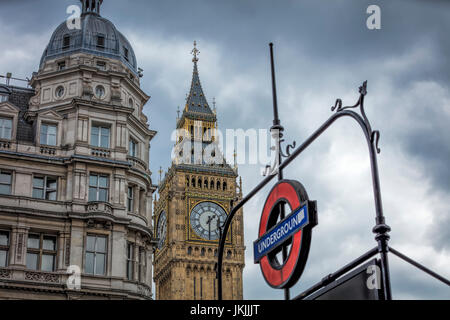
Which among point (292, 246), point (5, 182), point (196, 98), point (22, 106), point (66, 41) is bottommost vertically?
point (292, 246)

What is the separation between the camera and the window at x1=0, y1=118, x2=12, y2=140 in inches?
1538

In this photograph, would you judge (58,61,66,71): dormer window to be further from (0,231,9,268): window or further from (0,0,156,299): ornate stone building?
(0,231,9,268): window

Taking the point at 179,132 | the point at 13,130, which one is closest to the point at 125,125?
the point at 13,130

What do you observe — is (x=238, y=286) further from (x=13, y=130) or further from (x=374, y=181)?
(x=374, y=181)

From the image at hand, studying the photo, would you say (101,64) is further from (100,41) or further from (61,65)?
(61,65)

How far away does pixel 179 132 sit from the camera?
380 feet

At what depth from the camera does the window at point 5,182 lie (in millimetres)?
36938

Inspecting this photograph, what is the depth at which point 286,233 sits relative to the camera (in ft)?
39.8

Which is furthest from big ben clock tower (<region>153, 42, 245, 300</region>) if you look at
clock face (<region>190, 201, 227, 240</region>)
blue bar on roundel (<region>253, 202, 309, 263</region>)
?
blue bar on roundel (<region>253, 202, 309, 263</region>)

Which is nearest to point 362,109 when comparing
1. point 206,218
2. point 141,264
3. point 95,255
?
point 95,255

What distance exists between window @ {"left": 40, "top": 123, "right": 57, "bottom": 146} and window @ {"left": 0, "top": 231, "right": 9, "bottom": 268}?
6155mm

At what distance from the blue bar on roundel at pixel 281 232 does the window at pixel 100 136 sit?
27.5m

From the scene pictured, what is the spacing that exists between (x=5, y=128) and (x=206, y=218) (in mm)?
69343
